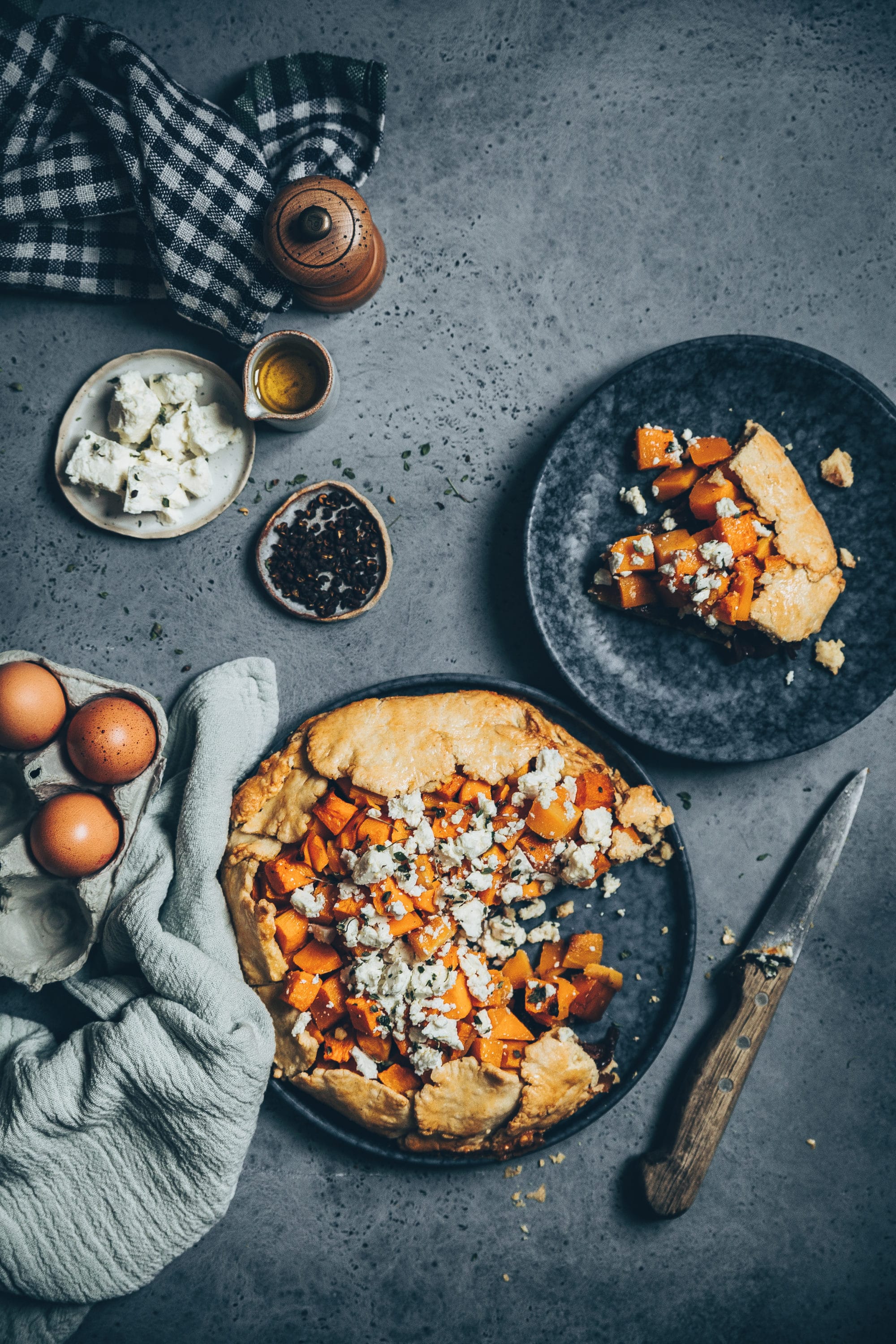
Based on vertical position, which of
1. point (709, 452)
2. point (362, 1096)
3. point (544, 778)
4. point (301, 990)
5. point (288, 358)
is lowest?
point (362, 1096)

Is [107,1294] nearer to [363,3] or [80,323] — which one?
[80,323]

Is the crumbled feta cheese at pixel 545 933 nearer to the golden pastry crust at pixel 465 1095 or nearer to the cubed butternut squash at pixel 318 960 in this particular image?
the golden pastry crust at pixel 465 1095

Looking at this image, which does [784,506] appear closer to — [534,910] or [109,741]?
[534,910]

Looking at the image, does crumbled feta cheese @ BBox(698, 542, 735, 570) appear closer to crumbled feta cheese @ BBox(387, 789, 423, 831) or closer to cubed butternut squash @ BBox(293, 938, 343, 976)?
crumbled feta cheese @ BBox(387, 789, 423, 831)

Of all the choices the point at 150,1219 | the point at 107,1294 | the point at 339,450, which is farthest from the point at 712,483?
the point at 107,1294

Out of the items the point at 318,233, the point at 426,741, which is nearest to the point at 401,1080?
the point at 426,741

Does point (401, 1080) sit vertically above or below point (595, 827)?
below

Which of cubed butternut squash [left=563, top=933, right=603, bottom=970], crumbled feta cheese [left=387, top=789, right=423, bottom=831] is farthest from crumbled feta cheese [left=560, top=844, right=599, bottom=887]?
crumbled feta cheese [left=387, top=789, right=423, bottom=831]
